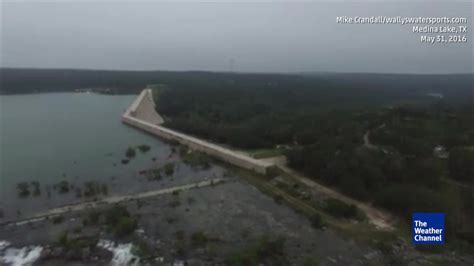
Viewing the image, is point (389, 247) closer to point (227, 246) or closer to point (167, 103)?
point (227, 246)

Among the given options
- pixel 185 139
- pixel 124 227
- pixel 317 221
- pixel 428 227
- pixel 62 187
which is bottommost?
pixel 317 221

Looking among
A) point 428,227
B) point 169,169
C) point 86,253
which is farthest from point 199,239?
point 169,169

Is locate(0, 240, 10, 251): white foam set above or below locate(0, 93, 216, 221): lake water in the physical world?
below

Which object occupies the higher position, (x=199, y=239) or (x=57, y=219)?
(x=57, y=219)

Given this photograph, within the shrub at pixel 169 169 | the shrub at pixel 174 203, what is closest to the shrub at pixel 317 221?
the shrub at pixel 174 203

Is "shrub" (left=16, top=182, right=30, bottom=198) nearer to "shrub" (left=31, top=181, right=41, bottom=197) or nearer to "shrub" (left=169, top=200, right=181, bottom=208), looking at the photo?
"shrub" (left=31, top=181, right=41, bottom=197)

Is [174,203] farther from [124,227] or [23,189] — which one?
[23,189]

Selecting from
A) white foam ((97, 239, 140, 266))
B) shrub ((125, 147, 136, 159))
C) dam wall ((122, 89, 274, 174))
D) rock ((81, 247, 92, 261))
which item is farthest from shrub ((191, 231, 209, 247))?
shrub ((125, 147, 136, 159))
